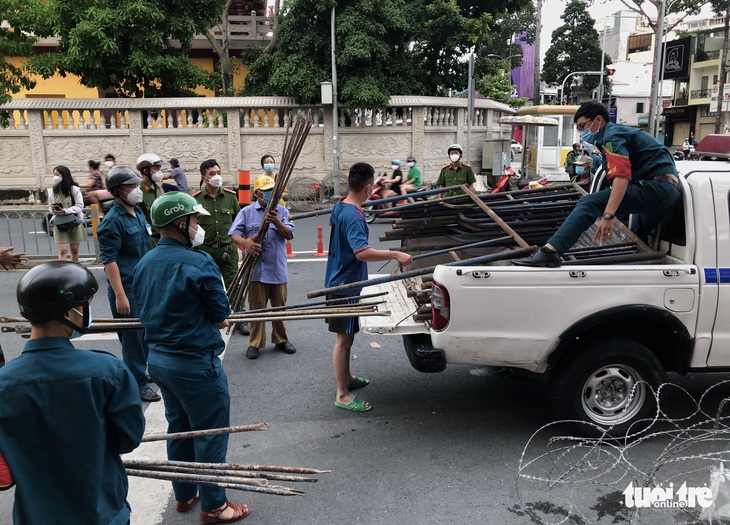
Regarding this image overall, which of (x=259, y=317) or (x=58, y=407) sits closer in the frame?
(x=58, y=407)

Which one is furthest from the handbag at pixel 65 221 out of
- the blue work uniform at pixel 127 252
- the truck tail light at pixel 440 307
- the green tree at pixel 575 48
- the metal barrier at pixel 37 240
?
the green tree at pixel 575 48

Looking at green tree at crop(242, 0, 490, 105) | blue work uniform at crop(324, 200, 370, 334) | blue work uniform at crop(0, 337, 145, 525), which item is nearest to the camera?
blue work uniform at crop(0, 337, 145, 525)

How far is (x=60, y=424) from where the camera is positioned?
2.16 meters

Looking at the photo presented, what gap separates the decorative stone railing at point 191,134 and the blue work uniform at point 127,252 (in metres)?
12.7

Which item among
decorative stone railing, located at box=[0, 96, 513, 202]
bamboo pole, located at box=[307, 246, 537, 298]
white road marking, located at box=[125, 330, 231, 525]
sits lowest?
white road marking, located at box=[125, 330, 231, 525]

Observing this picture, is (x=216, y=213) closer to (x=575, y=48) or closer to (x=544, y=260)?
(x=544, y=260)

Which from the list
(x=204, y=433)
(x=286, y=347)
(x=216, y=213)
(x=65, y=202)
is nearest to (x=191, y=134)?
(x=65, y=202)

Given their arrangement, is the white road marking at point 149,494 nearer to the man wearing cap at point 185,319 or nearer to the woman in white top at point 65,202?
the man wearing cap at point 185,319

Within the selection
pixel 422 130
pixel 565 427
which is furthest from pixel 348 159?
pixel 565 427

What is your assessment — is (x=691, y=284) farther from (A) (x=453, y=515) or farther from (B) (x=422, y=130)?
(B) (x=422, y=130)

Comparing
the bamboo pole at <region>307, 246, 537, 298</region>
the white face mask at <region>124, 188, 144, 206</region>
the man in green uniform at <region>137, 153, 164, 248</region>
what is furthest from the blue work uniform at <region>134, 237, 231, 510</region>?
the man in green uniform at <region>137, 153, 164, 248</region>

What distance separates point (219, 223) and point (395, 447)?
3075mm

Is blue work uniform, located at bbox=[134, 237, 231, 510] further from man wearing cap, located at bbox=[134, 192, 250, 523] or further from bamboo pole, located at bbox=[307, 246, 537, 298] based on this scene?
bamboo pole, located at bbox=[307, 246, 537, 298]

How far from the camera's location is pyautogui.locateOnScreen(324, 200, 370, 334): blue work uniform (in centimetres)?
462
